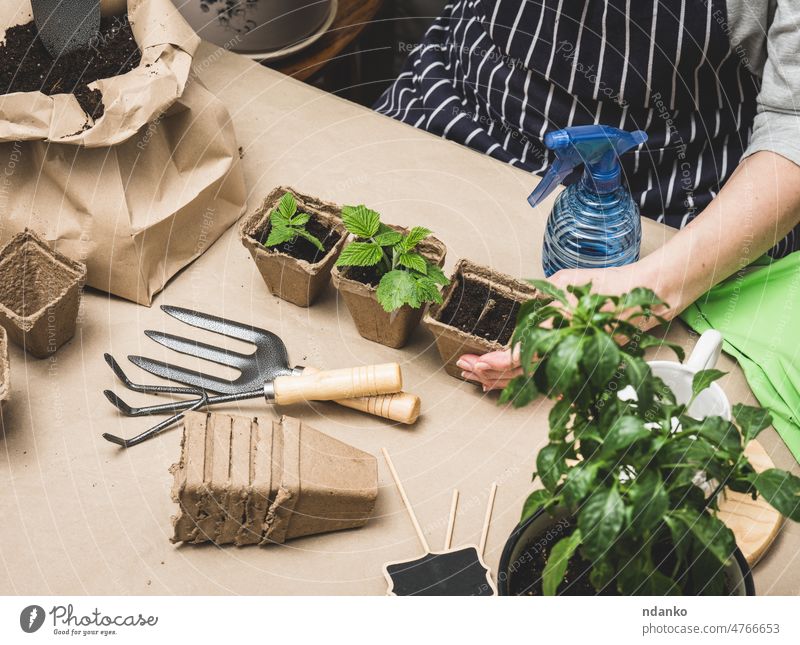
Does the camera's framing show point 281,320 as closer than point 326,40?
Yes

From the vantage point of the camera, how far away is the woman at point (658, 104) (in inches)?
37.5

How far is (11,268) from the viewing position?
3.03 ft

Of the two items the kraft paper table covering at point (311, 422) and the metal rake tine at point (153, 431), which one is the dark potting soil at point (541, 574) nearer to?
the kraft paper table covering at point (311, 422)

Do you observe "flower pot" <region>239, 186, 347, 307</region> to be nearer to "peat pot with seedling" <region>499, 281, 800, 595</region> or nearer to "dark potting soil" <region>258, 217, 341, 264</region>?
"dark potting soil" <region>258, 217, 341, 264</region>

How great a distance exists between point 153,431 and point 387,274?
295mm

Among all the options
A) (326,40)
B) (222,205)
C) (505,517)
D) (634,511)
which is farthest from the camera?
(326,40)

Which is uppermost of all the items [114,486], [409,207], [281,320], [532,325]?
[532,325]

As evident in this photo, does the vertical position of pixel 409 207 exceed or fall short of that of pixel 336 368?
it exceeds it

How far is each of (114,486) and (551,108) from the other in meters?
0.72

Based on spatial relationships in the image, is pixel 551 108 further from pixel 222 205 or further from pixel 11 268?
pixel 11 268

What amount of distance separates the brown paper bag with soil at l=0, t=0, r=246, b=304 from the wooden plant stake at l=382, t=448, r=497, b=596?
45 centimetres

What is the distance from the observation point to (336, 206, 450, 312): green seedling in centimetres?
87

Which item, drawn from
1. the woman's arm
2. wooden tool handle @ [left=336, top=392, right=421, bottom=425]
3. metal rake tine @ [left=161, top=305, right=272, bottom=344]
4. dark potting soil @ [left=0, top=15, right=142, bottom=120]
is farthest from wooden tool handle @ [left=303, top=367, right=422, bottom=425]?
dark potting soil @ [left=0, top=15, right=142, bottom=120]
